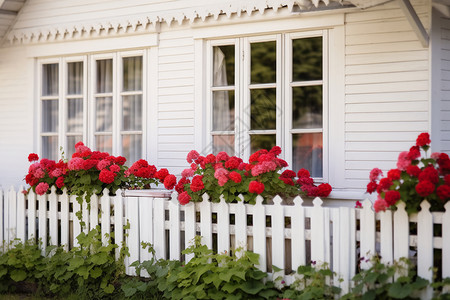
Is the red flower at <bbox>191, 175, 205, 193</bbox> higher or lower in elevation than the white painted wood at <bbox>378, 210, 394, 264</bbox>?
higher

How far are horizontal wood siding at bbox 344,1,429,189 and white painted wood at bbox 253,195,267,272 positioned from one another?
1563 mm

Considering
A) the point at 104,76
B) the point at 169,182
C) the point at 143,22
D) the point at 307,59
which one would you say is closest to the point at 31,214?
the point at 169,182

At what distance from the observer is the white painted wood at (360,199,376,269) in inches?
193

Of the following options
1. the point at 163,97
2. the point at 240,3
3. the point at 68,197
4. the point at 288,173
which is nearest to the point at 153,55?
the point at 163,97

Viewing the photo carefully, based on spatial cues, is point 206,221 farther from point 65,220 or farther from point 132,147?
point 132,147

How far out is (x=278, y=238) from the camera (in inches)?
211

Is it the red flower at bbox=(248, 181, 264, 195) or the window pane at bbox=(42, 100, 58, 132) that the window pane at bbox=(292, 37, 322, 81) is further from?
the window pane at bbox=(42, 100, 58, 132)

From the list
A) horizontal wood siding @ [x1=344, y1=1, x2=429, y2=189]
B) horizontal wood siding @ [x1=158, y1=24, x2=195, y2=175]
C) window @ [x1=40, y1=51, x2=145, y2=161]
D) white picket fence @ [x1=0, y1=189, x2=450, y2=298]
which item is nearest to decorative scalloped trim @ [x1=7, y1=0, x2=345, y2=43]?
horizontal wood siding @ [x1=158, y1=24, x2=195, y2=175]

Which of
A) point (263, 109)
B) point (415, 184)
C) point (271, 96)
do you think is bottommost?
point (415, 184)

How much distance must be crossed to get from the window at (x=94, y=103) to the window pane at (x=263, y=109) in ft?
5.63

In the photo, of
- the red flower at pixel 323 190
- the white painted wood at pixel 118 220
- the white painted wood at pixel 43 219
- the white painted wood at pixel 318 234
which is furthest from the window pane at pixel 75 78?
the white painted wood at pixel 318 234

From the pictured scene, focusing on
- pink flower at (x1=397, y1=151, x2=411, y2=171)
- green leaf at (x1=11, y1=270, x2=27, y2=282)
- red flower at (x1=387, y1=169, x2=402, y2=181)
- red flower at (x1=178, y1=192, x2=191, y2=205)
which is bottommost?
green leaf at (x1=11, y1=270, x2=27, y2=282)

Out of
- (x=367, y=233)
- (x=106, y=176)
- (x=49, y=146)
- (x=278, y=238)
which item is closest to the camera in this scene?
(x=367, y=233)

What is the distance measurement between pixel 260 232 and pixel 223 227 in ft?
1.42
